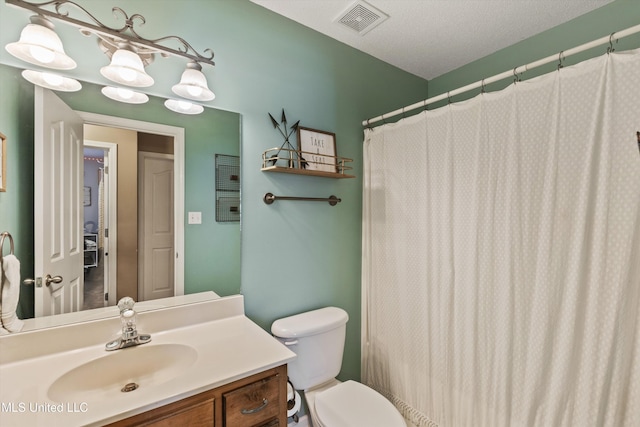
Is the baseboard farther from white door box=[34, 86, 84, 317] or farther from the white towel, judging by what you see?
the white towel

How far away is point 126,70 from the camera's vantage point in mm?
1108

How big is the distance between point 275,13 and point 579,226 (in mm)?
1787

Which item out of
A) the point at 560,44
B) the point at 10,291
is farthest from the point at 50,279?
the point at 560,44

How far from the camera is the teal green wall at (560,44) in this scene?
1463 mm

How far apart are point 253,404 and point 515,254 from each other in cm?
127

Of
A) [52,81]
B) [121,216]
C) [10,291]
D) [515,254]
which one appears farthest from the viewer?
[515,254]

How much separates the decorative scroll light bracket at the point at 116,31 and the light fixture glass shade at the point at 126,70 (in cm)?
6

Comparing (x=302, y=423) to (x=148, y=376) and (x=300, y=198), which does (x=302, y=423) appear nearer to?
(x=148, y=376)

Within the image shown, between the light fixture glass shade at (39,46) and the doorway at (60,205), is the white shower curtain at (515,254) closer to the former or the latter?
the doorway at (60,205)

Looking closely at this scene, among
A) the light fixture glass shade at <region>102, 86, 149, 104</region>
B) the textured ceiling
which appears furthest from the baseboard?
the textured ceiling

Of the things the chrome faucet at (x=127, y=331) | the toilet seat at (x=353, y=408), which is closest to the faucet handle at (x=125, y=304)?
the chrome faucet at (x=127, y=331)

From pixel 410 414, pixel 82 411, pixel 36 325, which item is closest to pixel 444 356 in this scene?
pixel 410 414

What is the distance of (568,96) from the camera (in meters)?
1.17

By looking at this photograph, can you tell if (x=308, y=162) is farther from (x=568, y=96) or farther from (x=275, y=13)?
(x=568, y=96)
